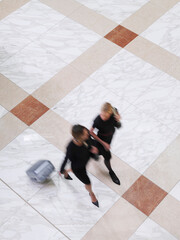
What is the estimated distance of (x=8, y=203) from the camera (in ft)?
12.4

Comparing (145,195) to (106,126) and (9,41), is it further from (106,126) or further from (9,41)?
(9,41)

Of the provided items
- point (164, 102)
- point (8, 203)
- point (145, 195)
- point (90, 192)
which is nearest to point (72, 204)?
point (90, 192)

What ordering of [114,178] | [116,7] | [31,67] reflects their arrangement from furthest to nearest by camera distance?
[116,7]
[31,67]
[114,178]

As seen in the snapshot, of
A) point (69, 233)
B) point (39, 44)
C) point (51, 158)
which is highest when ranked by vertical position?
point (39, 44)

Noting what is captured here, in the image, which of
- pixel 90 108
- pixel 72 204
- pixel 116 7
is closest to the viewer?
pixel 72 204

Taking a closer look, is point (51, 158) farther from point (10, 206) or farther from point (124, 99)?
point (124, 99)

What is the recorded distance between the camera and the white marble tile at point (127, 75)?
466 cm

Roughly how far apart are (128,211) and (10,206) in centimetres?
133

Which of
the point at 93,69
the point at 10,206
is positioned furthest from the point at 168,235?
the point at 93,69

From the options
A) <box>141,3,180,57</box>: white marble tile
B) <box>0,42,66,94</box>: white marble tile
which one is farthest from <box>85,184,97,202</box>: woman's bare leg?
<box>141,3,180,57</box>: white marble tile

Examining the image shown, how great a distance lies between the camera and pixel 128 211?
368cm

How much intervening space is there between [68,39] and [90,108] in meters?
1.41

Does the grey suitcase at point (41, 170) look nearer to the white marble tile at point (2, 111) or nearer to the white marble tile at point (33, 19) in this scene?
the white marble tile at point (2, 111)

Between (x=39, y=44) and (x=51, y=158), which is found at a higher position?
(x=39, y=44)
